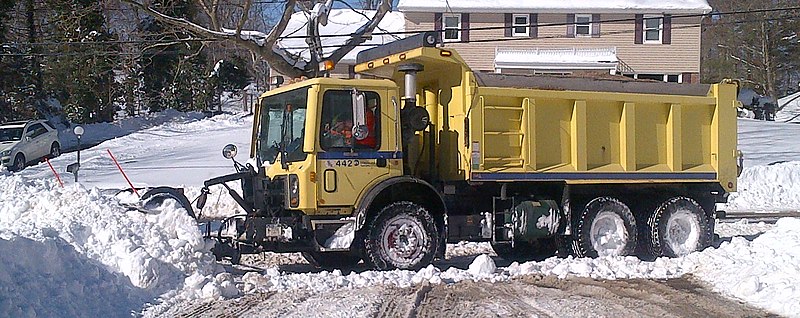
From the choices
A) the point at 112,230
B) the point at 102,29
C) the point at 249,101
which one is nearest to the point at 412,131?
the point at 112,230

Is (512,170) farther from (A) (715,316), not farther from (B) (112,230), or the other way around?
(B) (112,230)

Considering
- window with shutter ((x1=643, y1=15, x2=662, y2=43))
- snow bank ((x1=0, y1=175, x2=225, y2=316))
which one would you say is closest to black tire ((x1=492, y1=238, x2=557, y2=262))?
snow bank ((x1=0, y1=175, x2=225, y2=316))

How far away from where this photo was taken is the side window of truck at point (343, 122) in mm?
9711

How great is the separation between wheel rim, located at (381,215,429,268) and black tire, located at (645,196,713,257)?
11.8ft

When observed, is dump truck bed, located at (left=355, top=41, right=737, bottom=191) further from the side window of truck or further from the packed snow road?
the packed snow road

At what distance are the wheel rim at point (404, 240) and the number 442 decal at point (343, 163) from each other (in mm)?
814

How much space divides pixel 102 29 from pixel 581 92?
113 ft

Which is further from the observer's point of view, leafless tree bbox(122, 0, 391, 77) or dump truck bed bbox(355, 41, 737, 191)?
leafless tree bbox(122, 0, 391, 77)

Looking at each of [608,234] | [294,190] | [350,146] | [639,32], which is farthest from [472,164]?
[639,32]

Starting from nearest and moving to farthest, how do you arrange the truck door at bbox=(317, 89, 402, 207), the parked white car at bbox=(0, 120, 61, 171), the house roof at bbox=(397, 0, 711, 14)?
the truck door at bbox=(317, 89, 402, 207)
the parked white car at bbox=(0, 120, 61, 171)
the house roof at bbox=(397, 0, 711, 14)

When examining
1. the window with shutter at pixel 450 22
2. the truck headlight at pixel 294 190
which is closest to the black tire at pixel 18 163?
the window with shutter at pixel 450 22

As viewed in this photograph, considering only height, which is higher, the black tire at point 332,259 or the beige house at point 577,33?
the beige house at point 577,33

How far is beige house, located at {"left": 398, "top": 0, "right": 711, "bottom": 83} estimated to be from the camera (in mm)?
38125

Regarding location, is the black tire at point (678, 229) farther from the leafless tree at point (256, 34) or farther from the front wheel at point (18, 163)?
the front wheel at point (18, 163)
